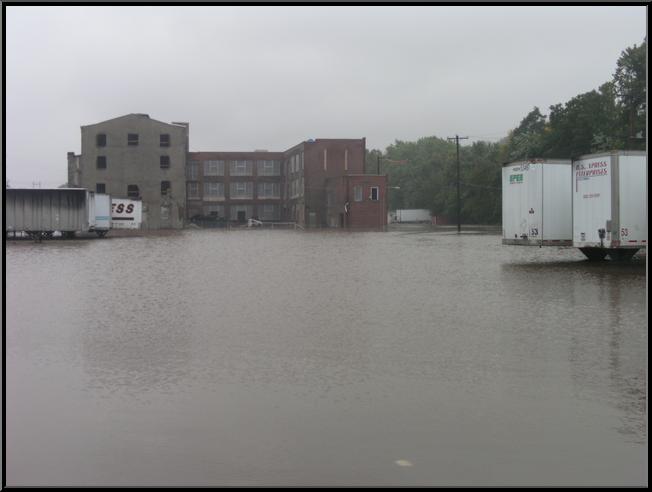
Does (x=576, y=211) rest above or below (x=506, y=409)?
above

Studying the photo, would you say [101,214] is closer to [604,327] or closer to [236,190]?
[604,327]

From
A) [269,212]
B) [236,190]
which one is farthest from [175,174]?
[269,212]

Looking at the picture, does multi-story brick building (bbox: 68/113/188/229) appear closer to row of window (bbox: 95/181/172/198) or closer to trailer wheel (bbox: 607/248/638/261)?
row of window (bbox: 95/181/172/198)

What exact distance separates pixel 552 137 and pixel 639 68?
1003cm

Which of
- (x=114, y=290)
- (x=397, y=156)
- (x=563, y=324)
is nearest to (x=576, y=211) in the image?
(x=563, y=324)

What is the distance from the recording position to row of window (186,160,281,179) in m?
97.4

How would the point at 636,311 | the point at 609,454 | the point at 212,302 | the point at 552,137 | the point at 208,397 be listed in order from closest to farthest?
1. the point at 609,454
2. the point at 208,397
3. the point at 636,311
4. the point at 212,302
5. the point at 552,137

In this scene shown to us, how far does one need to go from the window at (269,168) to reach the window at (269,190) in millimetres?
1519

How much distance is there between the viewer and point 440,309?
12.5m

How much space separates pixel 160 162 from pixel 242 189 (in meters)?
16.5

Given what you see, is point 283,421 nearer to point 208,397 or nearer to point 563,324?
point 208,397

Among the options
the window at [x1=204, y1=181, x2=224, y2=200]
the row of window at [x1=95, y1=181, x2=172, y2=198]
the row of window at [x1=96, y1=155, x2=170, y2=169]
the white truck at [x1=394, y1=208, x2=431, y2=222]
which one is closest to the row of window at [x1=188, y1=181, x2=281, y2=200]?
the window at [x1=204, y1=181, x2=224, y2=200]

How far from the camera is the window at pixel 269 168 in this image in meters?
99.8

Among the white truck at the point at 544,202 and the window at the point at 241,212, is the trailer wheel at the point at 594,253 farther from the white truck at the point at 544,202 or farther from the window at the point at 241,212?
the window at the point at 241,212
